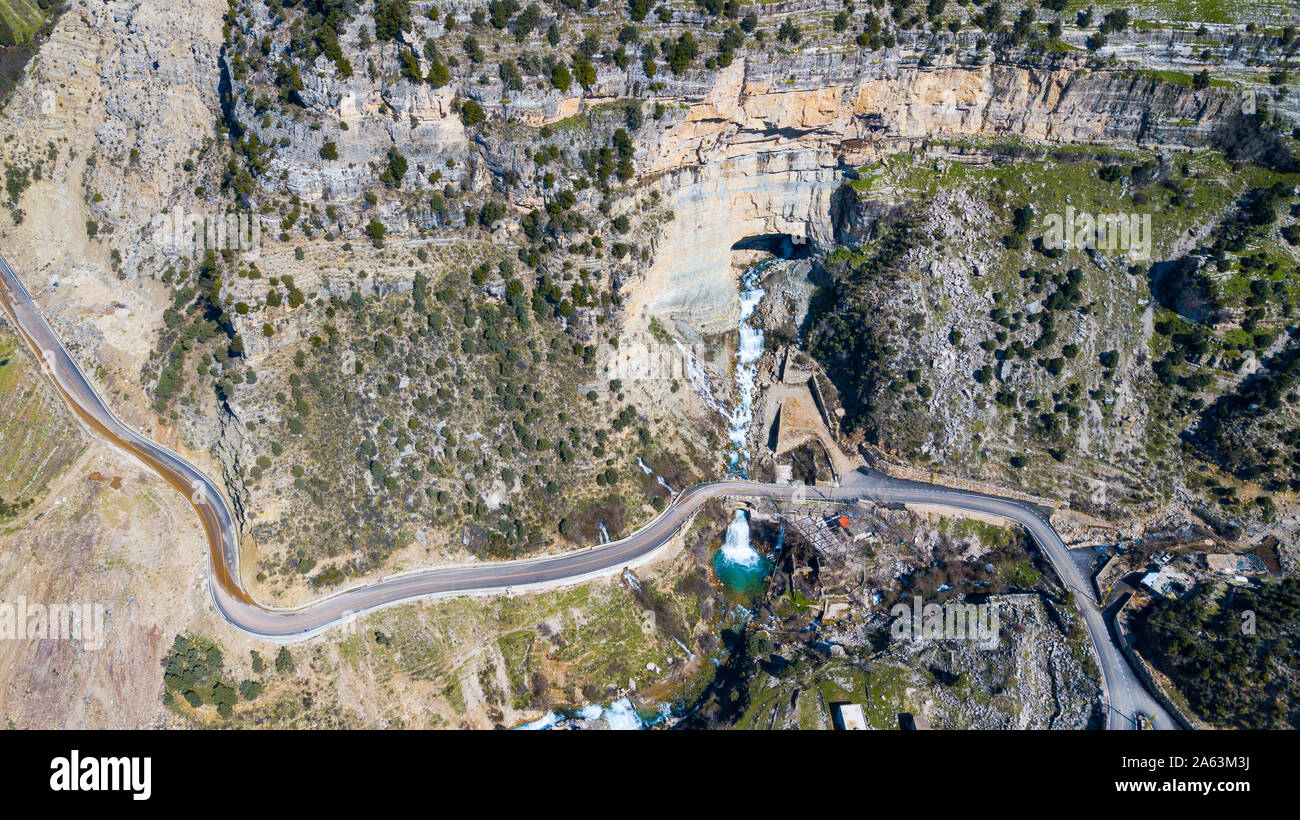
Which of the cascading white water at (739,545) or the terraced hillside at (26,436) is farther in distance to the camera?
the cascading white water at (739,545)

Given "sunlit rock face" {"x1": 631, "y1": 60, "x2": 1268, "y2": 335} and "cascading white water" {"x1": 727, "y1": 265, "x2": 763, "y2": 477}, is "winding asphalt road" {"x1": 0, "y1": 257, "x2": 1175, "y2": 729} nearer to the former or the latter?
"cascading white water" {"x1": 727, "y1": 265, "x2": 763, "y2": 477}

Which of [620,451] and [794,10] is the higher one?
[794,10]

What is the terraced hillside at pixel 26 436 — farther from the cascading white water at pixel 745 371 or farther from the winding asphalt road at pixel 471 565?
the cascading white water at pixel 745 371

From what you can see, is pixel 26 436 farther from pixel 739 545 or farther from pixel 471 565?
pixel 739 545

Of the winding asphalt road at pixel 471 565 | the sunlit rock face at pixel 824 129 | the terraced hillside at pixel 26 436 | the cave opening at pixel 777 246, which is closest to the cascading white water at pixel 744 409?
the cave opening at pixel 777 246

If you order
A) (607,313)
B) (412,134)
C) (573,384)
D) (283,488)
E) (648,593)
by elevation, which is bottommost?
(648,593)

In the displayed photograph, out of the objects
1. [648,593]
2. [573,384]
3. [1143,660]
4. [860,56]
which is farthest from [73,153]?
[1143,660]

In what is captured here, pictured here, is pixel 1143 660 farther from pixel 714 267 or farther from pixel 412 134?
pixel 412 134

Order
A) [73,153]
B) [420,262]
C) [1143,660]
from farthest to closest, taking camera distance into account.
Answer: [73,153], [420,262], [1143,660]
